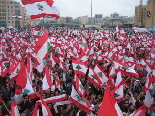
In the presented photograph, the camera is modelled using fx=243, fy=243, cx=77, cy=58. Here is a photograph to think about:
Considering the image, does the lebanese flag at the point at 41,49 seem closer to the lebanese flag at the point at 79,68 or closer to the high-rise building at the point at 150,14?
the lebanese flag at the point at 79,68

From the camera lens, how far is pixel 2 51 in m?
16.1

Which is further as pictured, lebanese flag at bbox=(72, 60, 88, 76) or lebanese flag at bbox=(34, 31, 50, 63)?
lebanese flag at bbox=(34, 31, 50, 63)

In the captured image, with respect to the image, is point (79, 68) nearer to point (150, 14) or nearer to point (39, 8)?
point (39, 8)

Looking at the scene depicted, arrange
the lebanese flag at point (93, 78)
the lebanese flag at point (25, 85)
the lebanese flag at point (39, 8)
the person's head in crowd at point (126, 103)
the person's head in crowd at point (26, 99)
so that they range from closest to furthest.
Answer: the person's head in crowd at point (26, 99) → the person's head in crowd at point (126, 103) → the lebanese flag at point (25, 85) → the lebanese flag at point (93, 78) → the lebanese flag at point (39, 8)

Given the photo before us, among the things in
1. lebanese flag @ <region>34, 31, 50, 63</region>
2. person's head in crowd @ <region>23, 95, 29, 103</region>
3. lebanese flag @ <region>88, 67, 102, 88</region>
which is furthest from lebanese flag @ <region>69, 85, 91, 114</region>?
lebanese flag @ <region>34, 31, 50, 63</region>

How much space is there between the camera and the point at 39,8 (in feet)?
38.4

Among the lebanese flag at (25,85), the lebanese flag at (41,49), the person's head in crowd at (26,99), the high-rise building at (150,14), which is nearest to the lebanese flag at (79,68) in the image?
the lebanese flag at (41,49)

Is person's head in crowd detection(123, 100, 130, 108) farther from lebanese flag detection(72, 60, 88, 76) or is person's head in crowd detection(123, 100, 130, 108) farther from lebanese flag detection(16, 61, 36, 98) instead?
lebanese flag detection(16, 61, 36, 98)

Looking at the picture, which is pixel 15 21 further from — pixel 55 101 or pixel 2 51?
pixel 55 101

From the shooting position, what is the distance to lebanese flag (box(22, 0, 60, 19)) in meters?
11.6

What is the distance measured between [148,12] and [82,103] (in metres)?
84.8

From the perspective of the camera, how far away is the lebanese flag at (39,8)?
457 inches

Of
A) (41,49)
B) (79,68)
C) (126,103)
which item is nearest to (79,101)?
(126,103)

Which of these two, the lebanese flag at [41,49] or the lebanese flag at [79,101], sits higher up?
the lebanese flag at [41,49]
